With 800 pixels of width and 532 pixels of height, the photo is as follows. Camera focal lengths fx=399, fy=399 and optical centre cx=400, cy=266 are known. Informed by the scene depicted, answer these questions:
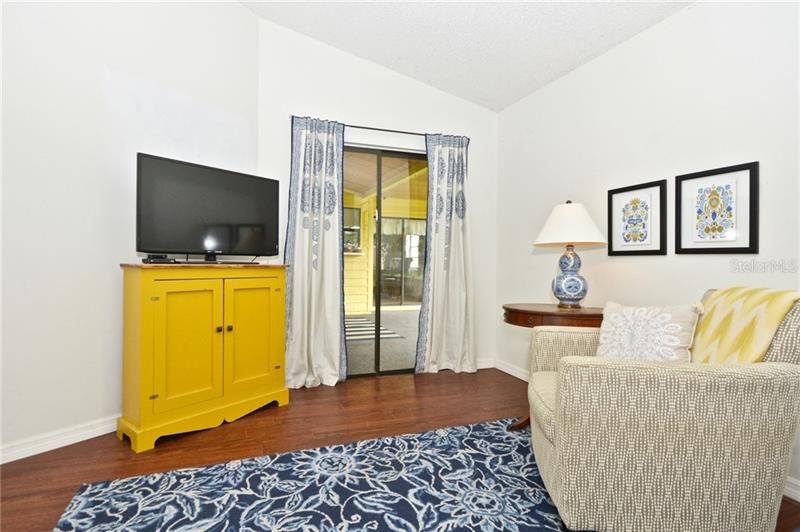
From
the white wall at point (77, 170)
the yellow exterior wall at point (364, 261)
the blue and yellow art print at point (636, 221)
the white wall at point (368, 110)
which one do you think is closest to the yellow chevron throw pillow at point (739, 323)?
the blue and yellow art print at point (636, 221)

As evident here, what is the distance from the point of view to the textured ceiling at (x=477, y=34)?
249 centimetres

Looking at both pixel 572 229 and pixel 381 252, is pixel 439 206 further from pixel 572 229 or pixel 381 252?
pixel 572 229

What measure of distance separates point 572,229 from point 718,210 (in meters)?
0.74

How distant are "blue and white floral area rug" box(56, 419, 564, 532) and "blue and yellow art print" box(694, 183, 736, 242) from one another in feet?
5.00

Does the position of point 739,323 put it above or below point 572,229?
below

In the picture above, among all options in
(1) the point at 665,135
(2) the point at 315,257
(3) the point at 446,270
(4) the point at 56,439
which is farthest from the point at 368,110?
(4) the point at 56,439

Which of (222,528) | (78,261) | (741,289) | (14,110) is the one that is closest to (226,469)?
(222,528)

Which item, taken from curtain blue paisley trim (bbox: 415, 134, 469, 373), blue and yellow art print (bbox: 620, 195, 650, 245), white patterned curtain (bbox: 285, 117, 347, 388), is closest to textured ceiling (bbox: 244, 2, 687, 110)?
curtain blue paisley trim (bbox: 415, 134, 469, 373)

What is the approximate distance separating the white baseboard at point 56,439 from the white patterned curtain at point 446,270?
2.31m

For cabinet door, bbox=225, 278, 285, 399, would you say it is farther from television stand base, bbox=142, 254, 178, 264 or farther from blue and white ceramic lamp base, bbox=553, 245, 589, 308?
blue and white ceramic lamp base, bbox=553, 245, 589, 308

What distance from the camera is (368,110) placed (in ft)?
11.5

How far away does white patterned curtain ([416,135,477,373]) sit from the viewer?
11.9 ft

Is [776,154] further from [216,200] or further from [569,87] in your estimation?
[216,200]

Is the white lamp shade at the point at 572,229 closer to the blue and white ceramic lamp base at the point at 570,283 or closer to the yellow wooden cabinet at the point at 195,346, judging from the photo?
the blue and white ceramic lamp base at the point at 570,283
